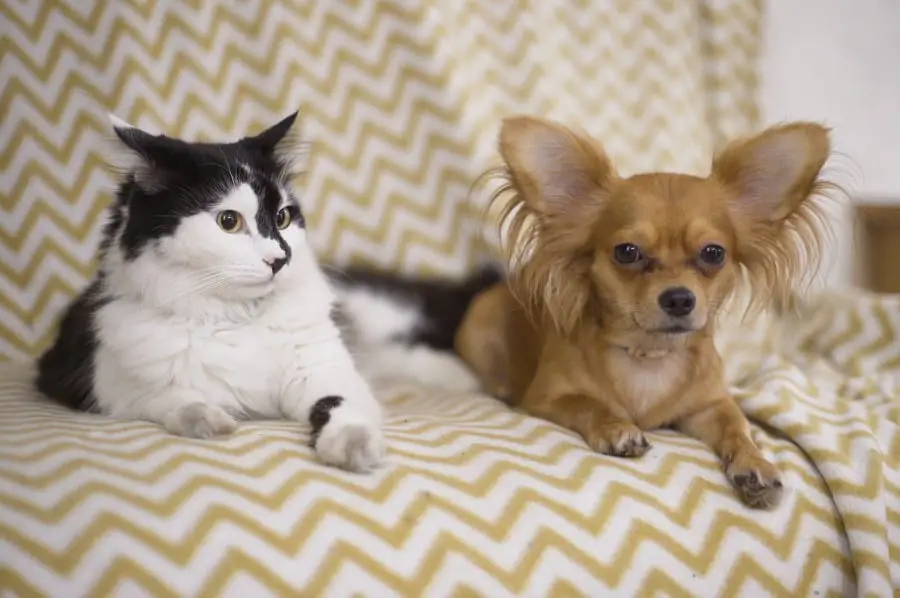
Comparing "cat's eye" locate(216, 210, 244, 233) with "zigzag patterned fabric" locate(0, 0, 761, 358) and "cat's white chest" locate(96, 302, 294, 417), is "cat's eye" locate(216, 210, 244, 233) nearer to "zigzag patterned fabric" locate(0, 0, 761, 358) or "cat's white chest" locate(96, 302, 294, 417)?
"cat's white chest" locate(96, 302, 294, 417)

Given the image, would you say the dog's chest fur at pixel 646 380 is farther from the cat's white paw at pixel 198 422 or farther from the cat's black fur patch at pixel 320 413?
the cat's white paw at pixel 198 422

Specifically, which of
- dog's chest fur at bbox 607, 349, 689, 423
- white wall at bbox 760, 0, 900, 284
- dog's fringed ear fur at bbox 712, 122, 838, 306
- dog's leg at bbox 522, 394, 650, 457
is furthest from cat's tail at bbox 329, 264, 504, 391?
white wall at bbox 760, 0, 900, 284

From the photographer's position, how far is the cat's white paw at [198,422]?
1.03m

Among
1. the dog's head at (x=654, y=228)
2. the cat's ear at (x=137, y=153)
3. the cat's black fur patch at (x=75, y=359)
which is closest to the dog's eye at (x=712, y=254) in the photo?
the dog's head at (x=654, y=228)

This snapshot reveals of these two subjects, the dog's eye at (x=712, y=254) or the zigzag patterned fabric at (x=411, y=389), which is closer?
the zigzag patterned fabric at (x=411, y=389)

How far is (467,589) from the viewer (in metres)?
0.91

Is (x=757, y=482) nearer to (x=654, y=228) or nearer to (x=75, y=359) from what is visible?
(x=654, y=228)

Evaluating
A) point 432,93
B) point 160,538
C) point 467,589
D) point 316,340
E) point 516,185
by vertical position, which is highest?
point 432,93

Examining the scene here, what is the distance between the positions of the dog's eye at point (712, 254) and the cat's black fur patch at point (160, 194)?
2.07ft

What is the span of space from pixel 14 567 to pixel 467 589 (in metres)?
0.48

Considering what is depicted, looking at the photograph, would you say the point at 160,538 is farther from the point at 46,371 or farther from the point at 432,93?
the point at 432,93

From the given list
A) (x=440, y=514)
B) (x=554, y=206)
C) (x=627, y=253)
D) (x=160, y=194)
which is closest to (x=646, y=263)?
(x=627, y=253)

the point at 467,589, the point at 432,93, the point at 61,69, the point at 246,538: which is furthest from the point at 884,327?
the point at 61,69

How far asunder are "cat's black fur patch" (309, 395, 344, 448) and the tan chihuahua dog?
385mm
